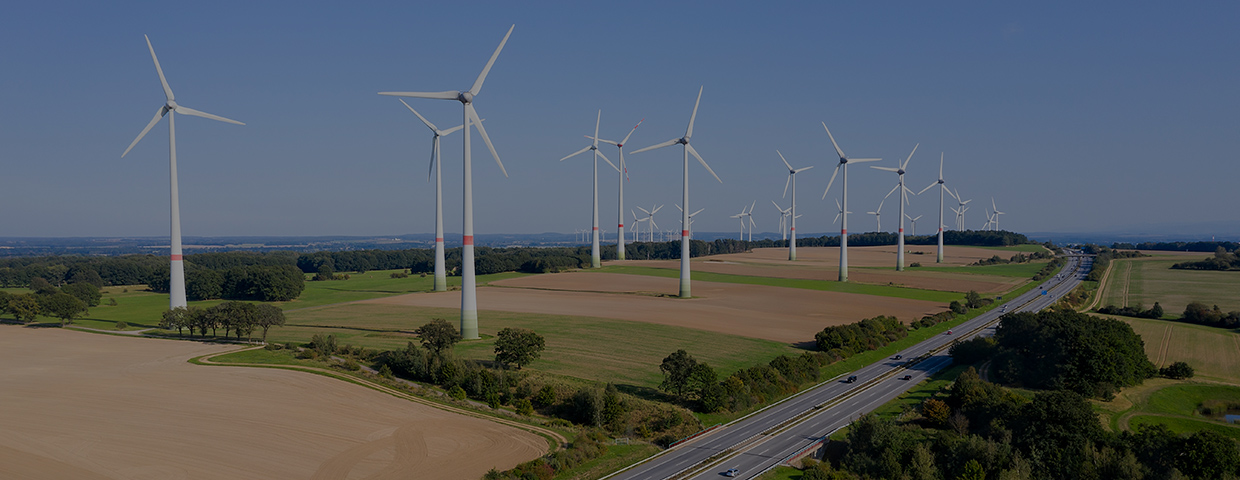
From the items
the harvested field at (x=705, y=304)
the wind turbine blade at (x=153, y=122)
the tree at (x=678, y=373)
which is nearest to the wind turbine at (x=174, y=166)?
the wind turbine blade at (x=153, y=122)

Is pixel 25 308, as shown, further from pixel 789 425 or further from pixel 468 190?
pixel 789 425

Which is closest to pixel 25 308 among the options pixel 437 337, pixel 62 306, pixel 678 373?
pixel 62 306

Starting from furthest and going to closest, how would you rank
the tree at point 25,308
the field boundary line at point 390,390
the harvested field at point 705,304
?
1. the tree at point 25,308
2. the harvested field at point 705,304
3. the field boundary line at point 390,390

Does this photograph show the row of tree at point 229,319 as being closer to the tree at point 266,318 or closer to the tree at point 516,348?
the tree at point 266,318

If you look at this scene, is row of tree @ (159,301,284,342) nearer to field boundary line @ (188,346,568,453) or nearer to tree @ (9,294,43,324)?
field boundary line @ (188,346,568,453)

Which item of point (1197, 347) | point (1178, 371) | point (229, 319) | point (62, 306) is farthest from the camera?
point (62, 306)
